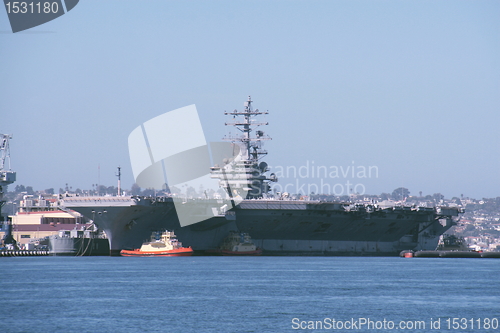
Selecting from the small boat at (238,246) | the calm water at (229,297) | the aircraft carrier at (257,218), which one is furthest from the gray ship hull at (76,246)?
the calm water at (229,297)

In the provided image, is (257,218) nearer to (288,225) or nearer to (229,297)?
(288,225)

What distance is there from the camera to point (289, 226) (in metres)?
45.0

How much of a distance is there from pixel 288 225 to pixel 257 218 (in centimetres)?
193

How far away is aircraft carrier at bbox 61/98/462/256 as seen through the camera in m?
40.7

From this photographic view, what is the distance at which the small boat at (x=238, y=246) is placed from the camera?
4384cm

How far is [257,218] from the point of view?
44.0m

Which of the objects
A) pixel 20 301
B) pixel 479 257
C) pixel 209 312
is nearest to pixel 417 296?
pixel 209 312

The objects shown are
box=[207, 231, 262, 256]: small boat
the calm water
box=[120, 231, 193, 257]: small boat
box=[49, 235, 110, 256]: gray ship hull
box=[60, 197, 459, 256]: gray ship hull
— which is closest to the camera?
the calm water

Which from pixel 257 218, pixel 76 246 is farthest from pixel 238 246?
pixel 76 246

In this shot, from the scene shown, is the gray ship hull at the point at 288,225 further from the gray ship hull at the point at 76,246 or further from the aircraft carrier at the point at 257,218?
the gray ship hull at the point at 76,246

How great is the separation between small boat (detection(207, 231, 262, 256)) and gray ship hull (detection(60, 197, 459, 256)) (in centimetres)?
37

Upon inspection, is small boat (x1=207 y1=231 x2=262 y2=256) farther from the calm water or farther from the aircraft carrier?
the calm water

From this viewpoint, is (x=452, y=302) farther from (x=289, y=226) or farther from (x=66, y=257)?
(x=66, y=257)

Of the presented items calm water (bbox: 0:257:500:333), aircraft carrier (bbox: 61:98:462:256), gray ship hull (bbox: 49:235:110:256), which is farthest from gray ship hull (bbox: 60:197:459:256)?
calm water (bbox: 0:257:500:333)
